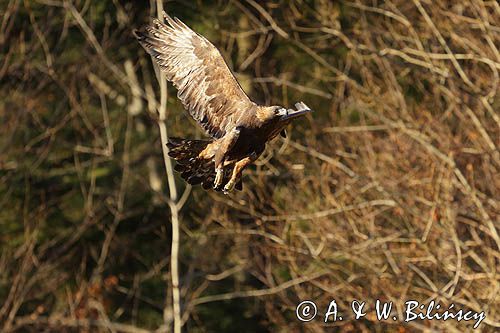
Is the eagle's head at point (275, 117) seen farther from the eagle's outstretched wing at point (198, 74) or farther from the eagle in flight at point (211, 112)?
the eagle's outstretched wing at point (198, 74)

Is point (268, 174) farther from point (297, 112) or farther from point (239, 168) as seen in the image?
point (297, 112)

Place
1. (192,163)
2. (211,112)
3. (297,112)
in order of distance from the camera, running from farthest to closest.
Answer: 1. (211,112)
2. (192,163)
3. (297,112)

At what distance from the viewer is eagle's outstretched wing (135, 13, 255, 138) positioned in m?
7.93

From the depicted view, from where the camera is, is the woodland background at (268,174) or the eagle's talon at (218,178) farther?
the woodland background at (268,174)

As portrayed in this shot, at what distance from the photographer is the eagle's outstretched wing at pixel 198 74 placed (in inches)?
312

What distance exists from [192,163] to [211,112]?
0.35 metres

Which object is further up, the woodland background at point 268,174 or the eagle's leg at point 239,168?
the eagle's leg at point 239,168

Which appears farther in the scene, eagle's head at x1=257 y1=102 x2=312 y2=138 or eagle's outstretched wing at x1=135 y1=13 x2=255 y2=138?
eagle's outstretched wing at x1=135 y1=13 x2=255 y2=138

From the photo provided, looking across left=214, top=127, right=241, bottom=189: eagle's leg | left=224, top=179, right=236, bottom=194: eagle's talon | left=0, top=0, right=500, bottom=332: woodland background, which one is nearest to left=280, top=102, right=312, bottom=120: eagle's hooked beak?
left=214, top=127, right=241, bottom=189: eagle's leg

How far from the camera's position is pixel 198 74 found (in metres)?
8.15

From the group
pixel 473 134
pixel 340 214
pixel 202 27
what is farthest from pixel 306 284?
pixel 202 27

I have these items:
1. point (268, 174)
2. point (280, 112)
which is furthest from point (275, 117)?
point (268, 174)

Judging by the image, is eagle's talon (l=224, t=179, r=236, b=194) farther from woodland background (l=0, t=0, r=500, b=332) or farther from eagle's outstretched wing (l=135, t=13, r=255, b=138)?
woodland background (l=0, t=0, r=500, b=332)

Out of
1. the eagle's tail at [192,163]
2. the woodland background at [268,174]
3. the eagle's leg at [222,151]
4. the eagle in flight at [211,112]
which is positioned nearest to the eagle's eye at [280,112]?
the eagle in flight at [211,112]
